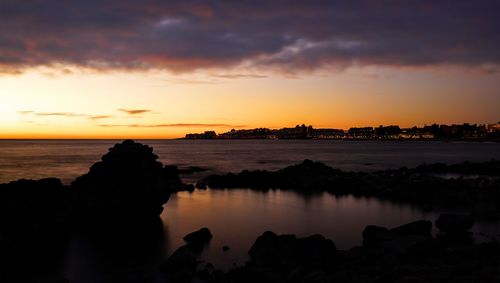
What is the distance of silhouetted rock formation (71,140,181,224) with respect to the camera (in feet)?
81.6

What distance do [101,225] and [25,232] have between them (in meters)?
4.73

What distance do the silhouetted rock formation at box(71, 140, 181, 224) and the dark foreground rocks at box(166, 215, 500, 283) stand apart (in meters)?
8.94

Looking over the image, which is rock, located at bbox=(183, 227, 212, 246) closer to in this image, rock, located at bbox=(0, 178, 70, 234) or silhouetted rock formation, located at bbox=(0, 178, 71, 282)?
silhouetted rock formation, located at bbox=(0, 178, 71, 282)

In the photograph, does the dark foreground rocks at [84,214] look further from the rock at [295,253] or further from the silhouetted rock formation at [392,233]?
the silhouetted rock formation at [392,233]

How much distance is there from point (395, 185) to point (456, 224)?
1792 centimetres

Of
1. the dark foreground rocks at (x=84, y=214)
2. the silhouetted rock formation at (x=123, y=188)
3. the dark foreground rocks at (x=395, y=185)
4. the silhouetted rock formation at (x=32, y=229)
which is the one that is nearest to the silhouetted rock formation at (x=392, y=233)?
the dark foreground rocks at (x=395, y=185)

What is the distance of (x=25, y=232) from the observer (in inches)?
818

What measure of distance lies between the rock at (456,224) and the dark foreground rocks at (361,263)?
362cm

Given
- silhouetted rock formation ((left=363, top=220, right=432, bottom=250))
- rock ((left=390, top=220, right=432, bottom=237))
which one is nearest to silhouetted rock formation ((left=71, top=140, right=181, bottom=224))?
silhouetted rock formation ((left=363, top=220, right=432, bottom=250))

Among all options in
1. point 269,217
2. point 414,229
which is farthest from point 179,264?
point 269,217

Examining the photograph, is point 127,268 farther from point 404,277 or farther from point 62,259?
point 404,277

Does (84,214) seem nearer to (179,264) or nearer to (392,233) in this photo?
(179,264)

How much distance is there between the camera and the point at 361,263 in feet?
50.1

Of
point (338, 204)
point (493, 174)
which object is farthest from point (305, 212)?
point (493, 174)
